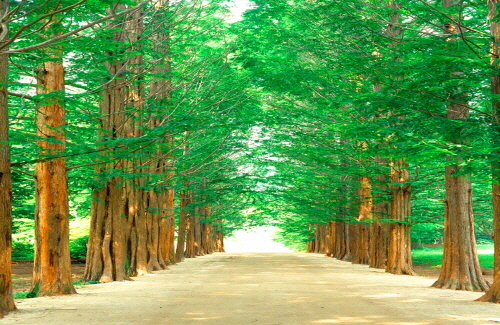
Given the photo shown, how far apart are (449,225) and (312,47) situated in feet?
26.6

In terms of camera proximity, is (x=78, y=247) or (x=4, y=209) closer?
(x=4, y=209)

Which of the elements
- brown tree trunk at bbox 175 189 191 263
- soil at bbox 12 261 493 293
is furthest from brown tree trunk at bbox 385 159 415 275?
brown tree trunk at bbox 175 189 191 263

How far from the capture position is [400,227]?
25.0 metres

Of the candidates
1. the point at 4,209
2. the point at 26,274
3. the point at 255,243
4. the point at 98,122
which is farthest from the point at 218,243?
the point at 255,243

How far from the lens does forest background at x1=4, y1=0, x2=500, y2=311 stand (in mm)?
11633

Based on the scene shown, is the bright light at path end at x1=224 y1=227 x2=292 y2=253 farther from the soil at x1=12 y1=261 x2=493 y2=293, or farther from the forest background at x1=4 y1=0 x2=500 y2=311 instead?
→ the forest background at x1=4 y1=0 x2=500 y2=311

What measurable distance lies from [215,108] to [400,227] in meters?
A: 8.69

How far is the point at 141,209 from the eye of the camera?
2466cm

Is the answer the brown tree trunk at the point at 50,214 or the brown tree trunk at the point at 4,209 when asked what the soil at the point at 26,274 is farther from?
the brown tree trunk at the point at 4,209

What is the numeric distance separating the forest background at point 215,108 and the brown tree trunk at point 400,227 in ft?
0.19

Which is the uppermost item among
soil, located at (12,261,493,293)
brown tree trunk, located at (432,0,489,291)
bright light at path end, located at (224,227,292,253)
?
brown tree trunk, located at (432,0,489,291)

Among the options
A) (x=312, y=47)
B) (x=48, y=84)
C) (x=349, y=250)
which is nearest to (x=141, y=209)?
(x=312, y=47)

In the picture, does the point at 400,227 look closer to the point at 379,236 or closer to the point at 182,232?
the point at 379,236

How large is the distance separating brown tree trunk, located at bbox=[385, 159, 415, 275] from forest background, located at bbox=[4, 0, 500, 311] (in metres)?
0.06
